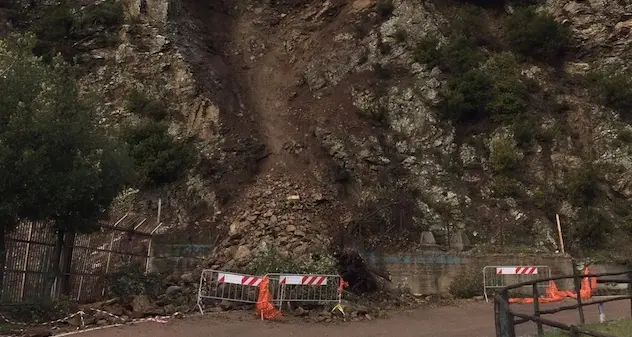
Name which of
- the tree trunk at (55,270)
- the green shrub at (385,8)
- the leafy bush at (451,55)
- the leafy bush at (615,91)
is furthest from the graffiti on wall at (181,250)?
the leafy bush at (615,91)

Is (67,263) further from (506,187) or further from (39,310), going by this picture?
(506,187)

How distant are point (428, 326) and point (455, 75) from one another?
51.4 ft

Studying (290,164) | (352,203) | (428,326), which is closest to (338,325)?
(428,326)

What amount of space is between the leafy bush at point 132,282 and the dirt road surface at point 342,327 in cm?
288

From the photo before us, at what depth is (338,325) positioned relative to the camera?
1330 centimetres

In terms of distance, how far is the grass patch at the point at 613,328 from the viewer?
890 cm

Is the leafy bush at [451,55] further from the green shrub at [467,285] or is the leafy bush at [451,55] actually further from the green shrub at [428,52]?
the green shrub at [467,285]

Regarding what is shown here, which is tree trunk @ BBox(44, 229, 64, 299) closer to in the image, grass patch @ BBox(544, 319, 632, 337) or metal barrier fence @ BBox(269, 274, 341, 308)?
metal barrier fence @ BBox(269, 274, 341, 308)

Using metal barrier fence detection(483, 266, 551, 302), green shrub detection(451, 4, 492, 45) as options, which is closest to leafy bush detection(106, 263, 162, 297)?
metal barrier fence detection(483, 266, 551, 302)

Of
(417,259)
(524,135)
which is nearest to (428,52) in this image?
(524,135)

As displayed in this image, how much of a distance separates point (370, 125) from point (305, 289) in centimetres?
1117

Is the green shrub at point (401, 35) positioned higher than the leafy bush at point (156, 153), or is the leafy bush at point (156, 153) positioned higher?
the green shrub at point (401, 35)

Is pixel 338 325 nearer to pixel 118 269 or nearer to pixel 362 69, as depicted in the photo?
pixel 118 269

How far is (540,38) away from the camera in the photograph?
27.1 m
